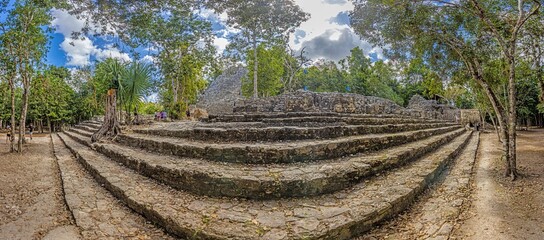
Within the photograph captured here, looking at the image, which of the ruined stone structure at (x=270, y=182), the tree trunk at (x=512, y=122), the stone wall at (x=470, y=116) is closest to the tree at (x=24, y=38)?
the ruined stone structure at (x=270, y=182)

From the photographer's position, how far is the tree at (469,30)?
17.4 feet

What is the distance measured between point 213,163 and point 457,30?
6603 mm

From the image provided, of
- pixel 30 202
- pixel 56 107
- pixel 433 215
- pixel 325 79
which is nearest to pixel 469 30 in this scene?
pixel 433 215

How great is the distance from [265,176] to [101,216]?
6.95 ft

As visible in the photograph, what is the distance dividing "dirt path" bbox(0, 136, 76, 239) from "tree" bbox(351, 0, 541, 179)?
23.0ft

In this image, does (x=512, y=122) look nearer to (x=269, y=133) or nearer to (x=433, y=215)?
(x=433, y=215)

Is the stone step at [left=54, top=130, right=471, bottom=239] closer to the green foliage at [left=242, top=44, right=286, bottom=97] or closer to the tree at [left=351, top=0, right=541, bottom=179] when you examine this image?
the tree at [left=351, top=0, right=541, bottom=179]

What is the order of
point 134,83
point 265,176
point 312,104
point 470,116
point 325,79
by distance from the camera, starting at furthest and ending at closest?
point 325,79 → point 470,116 → point 312,104 → point 134,83 → point 265,176

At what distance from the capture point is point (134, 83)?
1192 cm

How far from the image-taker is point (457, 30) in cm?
660

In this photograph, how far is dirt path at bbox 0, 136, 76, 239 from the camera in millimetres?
3193

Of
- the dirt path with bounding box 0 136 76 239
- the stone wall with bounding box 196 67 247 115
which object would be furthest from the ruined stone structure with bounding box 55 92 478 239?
the stone wall with bounding box 196 67 247 115

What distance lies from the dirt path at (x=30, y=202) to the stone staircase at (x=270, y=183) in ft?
2.38

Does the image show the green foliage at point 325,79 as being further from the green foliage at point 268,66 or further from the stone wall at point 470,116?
the stone wall at point 470,116
